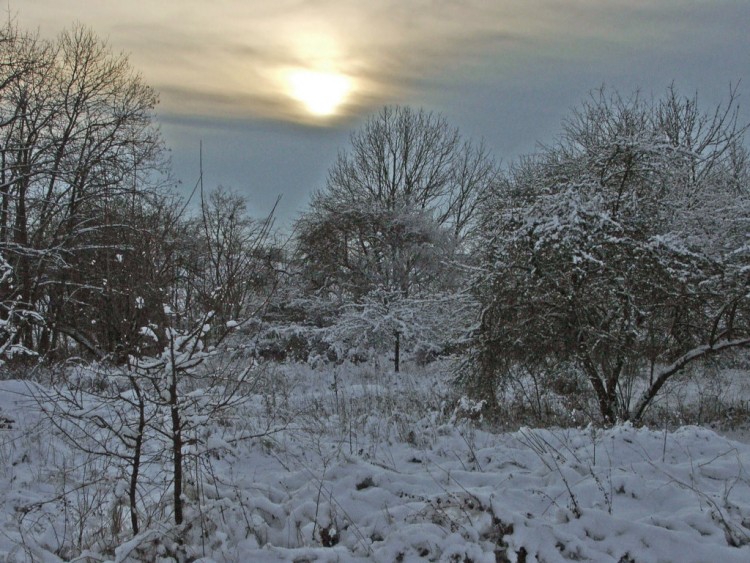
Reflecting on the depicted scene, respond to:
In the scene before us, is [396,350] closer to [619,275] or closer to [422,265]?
[422,265]

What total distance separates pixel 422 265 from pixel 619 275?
441 inches

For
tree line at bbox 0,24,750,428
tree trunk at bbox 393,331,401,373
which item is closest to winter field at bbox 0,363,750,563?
tree line at bbox 0,24,750,428

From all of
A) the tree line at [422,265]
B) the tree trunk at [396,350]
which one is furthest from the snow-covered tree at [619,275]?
the tree trunk at [396,350]

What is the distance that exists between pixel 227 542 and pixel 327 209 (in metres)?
16.0

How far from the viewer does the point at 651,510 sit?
359 cm

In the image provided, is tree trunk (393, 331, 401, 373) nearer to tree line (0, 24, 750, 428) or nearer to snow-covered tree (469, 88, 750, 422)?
tree line (0, 24, 750, 428)

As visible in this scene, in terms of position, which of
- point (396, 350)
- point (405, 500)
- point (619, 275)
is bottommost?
point (405, 500)

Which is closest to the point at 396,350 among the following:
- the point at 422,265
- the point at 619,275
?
the point at 422,265

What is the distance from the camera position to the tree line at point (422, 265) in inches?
145

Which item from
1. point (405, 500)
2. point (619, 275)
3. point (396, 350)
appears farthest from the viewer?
point (396, 350)

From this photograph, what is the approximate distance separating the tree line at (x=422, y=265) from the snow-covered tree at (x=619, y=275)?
0.03 meters

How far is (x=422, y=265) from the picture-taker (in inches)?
731

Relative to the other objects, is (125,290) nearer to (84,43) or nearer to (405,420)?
(405,420)

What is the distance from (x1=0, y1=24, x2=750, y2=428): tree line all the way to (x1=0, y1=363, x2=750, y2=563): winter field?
3.19 feet
